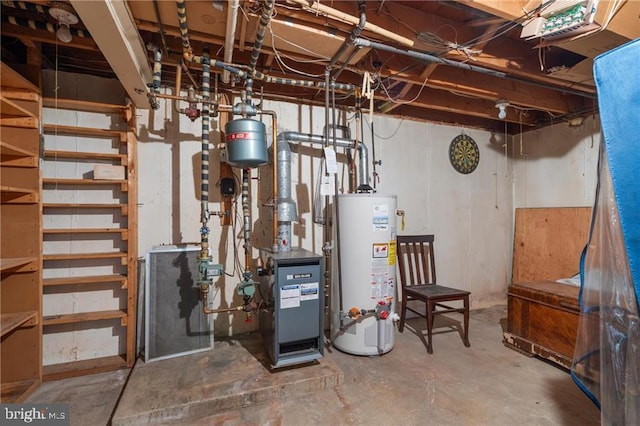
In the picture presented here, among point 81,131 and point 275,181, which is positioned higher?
point 81,131

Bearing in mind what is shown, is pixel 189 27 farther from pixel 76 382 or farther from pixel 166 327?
pixel 76 382

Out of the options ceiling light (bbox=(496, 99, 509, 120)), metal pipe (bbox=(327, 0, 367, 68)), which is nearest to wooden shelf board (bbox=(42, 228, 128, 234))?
metal pipe (bbox=(327, 0, 367, 68))

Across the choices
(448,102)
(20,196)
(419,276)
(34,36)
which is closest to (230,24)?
(34,36)

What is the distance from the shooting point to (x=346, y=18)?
1.67m

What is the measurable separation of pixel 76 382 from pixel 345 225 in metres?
2.18

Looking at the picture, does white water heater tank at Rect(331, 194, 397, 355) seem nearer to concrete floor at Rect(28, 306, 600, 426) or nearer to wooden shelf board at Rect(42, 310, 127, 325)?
concrete floor at Rect(28, 306, 600, 426)

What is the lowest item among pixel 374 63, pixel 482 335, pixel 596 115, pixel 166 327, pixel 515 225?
pixel 482 335

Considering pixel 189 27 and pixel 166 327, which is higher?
pixel 189 27

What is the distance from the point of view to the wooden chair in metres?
2.55

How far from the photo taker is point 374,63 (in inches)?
91.9

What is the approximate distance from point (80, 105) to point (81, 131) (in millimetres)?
181

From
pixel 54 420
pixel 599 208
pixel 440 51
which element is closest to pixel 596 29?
pixel 440 51

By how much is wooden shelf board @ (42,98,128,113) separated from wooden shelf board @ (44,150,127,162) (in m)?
0.33

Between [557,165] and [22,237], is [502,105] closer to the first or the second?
[557,165]
